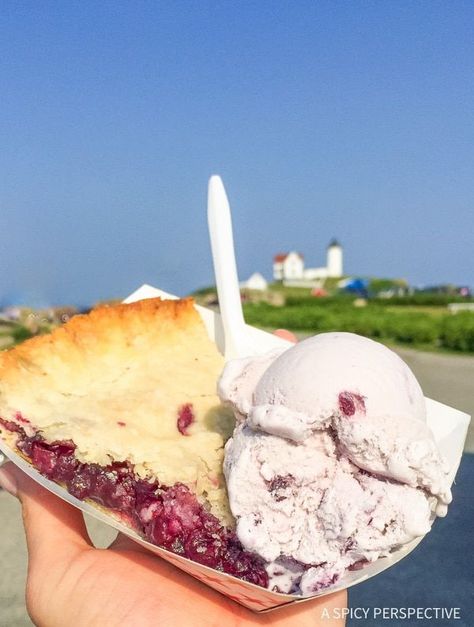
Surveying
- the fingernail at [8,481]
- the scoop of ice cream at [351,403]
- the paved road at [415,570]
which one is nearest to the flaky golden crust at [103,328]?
the fingernail at [8,481]

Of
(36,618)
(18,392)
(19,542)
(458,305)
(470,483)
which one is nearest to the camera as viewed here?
(36,618)

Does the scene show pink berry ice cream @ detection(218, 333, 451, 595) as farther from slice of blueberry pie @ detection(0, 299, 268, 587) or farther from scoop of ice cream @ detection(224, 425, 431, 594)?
slice of blueberry pie @ detection(0, 299, 268, 587)

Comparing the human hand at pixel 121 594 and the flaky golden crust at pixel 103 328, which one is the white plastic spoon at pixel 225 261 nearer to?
the flaky golden crust at pixel 103 328

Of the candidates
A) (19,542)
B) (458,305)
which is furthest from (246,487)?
(458,305)

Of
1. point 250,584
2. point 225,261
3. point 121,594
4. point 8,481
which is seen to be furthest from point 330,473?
point 225,261

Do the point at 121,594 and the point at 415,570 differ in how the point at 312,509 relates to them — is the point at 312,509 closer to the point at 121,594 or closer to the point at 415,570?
the point at 121,594

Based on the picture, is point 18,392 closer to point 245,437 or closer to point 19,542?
point 245,437
